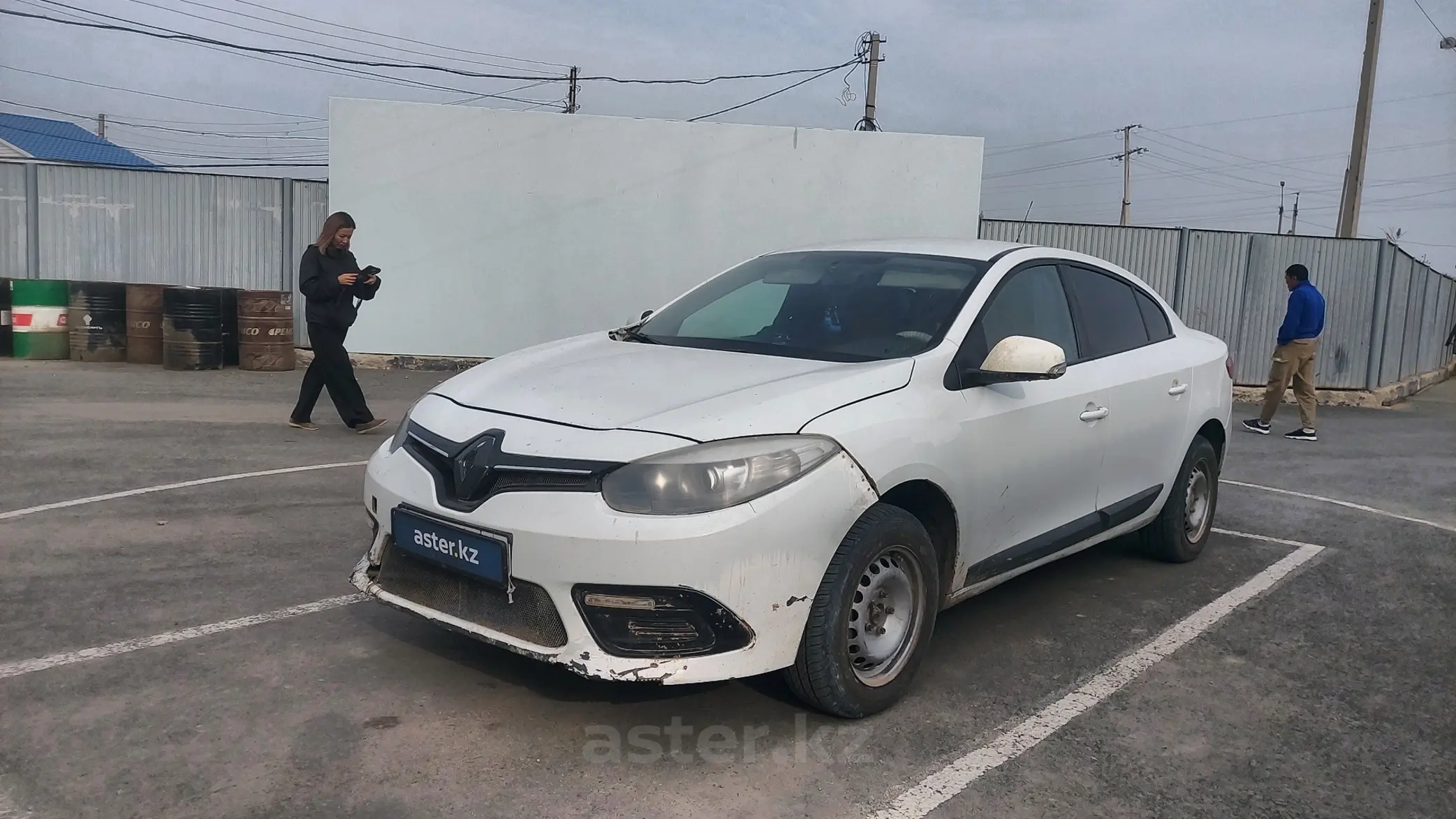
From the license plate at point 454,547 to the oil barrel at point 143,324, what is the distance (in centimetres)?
1079

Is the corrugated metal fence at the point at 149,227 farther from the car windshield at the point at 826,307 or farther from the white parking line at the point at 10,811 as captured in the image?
the white parking line at the point at 10,811

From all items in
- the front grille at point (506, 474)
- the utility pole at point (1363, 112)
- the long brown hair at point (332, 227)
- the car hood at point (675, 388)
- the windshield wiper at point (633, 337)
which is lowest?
the front grille at point (506, 474)

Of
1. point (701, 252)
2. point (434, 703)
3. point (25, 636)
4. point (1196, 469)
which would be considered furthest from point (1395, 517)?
point (701, 252)

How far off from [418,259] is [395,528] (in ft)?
35.1

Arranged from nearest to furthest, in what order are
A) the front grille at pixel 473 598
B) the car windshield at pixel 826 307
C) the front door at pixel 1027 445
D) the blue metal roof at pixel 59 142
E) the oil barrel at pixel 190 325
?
the front grille at pixel 473 598 → the front door at pixel 1027 445 → the car windshield at pixel 826 307 → the oil barrel at pixel 190 325 → the blue metal roof at pixel 59 142

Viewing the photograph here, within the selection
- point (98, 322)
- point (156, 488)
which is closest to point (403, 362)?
point (98, 322)

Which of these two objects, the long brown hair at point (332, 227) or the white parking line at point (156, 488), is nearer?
the white parking line at point (156, 488)

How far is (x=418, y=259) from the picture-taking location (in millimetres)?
13625

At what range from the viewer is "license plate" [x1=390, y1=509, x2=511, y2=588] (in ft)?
10.5

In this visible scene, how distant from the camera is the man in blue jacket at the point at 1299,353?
11250 mm

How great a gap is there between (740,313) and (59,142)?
145 feet

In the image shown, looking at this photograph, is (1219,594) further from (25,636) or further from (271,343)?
(271,343)

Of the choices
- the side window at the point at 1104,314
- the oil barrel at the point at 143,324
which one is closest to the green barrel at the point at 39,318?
the oil barrel at the point at 143,324

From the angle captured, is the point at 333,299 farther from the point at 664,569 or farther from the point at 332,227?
the point at 664,569
